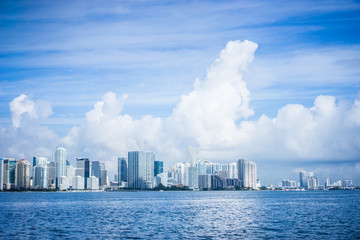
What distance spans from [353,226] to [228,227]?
22206 millimetres

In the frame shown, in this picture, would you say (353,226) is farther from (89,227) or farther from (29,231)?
(29,231)

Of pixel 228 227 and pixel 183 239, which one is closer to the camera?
pixel 183 239

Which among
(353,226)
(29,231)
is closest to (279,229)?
(353,226)

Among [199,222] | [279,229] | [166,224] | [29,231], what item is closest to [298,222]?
[279,229]

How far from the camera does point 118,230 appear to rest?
69.8 m

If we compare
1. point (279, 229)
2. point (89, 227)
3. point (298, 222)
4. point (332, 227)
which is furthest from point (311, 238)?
point (89, 227)

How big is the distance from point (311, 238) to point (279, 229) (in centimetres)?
1080

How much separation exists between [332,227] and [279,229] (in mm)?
10205

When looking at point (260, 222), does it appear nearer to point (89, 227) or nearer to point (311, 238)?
point (311, 238)

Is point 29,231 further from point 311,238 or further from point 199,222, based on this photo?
point 311,238

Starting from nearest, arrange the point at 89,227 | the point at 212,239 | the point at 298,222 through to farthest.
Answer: the point at 212,239
the point at 89,227
the point at 298,222

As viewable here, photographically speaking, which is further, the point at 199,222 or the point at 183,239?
the point at 199,222

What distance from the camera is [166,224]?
78812mm

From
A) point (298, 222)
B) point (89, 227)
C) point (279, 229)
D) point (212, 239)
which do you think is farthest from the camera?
point (298, 222)
